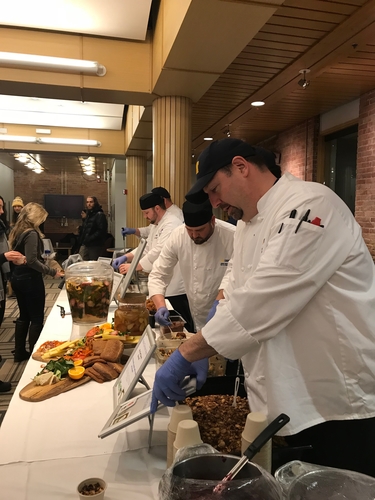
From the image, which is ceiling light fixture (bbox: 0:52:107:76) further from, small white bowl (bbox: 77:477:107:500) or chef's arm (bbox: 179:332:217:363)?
small white bowl (bbox: 77:477:107:500)

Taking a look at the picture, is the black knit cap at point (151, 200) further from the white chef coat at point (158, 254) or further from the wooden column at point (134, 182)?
the wooden column at point (134, 182)

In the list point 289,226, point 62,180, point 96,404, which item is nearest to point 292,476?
point 289,226


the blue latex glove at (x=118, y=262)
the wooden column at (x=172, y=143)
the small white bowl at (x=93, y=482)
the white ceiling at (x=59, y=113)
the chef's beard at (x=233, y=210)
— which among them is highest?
the white ceiling at (x=59, y=113)

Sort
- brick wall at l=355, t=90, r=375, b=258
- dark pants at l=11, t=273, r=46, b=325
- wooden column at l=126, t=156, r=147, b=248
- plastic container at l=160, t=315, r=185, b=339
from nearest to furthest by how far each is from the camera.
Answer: plastic container at l=160, t=315, r=185, b=339, dark pants at l=11, t=273, r=46, b=325, brick wall at l=355, t=90, r=375, b=258, wooden column at l=126, t=156, r=147, b=248

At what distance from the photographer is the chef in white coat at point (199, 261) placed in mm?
2500

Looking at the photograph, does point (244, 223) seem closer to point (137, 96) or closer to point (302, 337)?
point (302, 337)

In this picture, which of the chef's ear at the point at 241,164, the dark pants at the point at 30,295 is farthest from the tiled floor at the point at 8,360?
the chef's ear at the point at 241,164

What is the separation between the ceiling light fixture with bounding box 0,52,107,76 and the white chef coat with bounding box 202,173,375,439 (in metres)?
2.94

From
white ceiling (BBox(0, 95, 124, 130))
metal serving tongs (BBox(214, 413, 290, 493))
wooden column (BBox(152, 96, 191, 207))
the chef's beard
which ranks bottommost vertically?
metal serving tongs (BBox(214, 413, 290, 493))

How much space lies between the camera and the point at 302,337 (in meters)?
1.11

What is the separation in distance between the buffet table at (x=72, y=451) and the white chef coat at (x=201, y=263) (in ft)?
3.90

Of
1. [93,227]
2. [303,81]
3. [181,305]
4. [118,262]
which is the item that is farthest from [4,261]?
[93,227]

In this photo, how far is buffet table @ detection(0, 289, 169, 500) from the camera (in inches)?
38.6

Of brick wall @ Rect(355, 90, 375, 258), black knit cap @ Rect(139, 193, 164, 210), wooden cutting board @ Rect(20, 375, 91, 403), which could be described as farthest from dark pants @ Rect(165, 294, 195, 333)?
brick wall @ Rect(355, 90, 375, 258)
